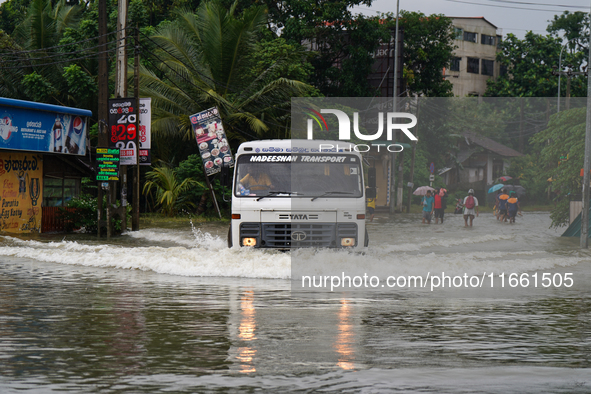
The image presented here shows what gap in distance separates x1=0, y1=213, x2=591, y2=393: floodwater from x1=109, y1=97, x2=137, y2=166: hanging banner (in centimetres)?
Answer: 703

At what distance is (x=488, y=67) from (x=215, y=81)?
37.9 metres

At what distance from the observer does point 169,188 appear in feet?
99.9

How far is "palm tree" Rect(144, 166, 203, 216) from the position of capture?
30156mm

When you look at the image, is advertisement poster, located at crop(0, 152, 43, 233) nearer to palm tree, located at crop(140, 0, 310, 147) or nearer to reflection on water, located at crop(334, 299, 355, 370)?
palm tree, located at crop(140, 0, 310, 147)

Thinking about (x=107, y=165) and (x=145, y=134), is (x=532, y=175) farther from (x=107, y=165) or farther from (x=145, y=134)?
(x=107, y=165)

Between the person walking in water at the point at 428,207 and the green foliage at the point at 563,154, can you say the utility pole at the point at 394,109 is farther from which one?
the green foliage at the point at 563,154

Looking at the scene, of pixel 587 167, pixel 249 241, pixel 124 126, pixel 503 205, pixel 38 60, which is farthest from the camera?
pixel 38 60

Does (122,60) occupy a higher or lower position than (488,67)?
lower

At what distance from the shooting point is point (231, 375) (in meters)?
5.71

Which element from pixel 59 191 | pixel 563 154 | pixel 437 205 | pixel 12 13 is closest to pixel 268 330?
pixel 59 191

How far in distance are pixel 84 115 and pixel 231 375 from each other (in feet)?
67.5

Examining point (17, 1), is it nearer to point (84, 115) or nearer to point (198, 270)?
point (84, 115)

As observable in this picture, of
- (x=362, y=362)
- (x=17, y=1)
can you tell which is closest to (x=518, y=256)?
(x=362, y=362)

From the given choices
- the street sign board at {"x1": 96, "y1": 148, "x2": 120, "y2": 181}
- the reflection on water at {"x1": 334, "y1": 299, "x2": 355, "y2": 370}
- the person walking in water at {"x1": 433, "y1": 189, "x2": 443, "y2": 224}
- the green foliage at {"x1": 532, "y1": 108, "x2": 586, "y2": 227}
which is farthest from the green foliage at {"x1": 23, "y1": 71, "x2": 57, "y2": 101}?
the reflection on water at {"x1": 334, "y1": 299, "x2": 355, "y2": 370}
